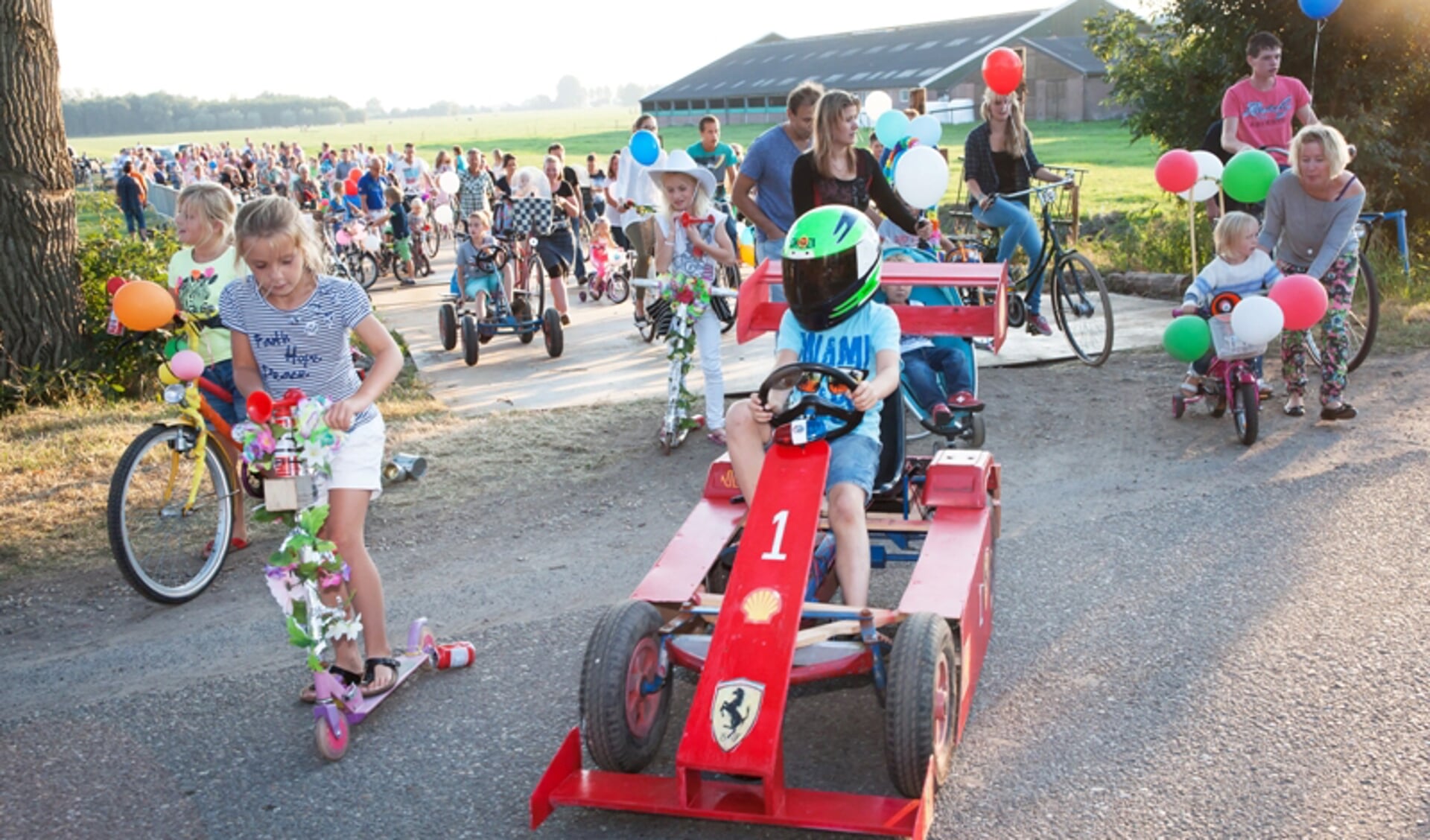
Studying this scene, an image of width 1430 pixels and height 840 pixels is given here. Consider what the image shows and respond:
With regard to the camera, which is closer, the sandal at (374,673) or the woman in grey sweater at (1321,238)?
the sandal at (374,673)

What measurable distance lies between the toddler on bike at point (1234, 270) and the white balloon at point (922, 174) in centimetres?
169

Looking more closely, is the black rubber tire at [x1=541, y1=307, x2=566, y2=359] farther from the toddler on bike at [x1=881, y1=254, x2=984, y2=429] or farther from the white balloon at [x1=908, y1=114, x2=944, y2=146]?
the toddler on bike at [x1=881, y1=254, x2=984, y2=429]

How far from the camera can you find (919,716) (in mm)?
3439

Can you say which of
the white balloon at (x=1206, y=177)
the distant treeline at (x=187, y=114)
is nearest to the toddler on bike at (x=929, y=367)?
the white balloon at (x=1206, y=177)

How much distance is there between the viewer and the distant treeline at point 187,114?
148 metres

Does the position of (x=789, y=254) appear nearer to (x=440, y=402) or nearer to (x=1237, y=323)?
(x=1237, y=323)

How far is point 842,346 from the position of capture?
184 inches

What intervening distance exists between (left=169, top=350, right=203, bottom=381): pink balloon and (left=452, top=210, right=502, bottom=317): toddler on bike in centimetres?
589

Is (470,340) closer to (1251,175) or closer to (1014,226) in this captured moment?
(1014,226)

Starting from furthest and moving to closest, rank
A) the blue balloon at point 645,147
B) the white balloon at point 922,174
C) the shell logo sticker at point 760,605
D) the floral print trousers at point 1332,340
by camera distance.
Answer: the blue balloon at point 645,147
the white balloon at point 922,174
the floral print trousers at point 1332,340
the shell logo sticker at point 760,605

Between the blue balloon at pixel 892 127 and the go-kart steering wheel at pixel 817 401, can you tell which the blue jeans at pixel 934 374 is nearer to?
the go-kart steering wheel at pixel 817 401

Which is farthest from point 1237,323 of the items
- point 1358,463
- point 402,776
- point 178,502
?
point 178,502

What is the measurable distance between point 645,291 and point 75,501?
6142mm

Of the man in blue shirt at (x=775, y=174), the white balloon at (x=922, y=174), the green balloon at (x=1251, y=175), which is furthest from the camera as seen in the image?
the white balloon at (x=922, y=174)
